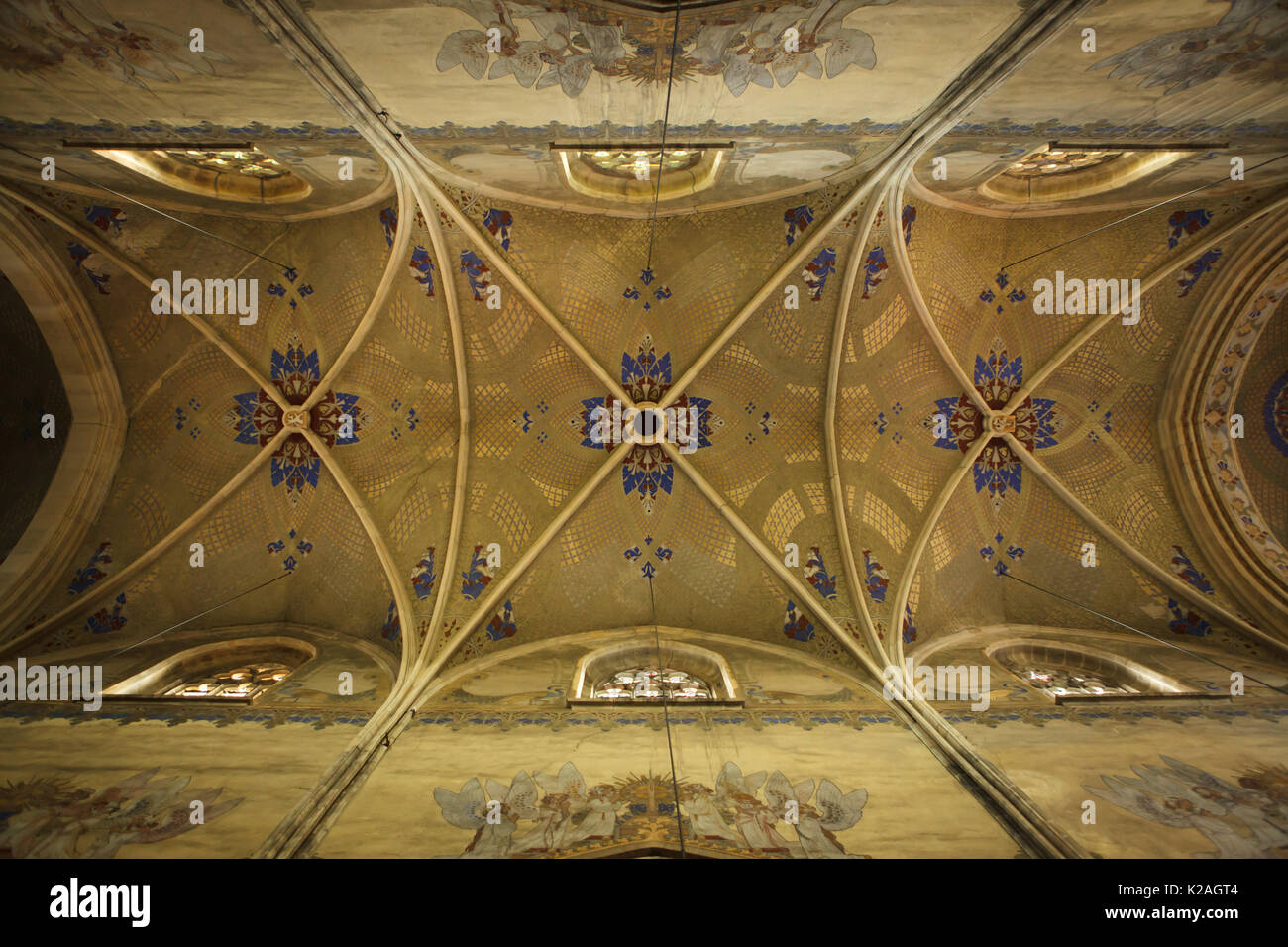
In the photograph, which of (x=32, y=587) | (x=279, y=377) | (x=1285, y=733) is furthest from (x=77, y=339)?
(x=1285, y=733)

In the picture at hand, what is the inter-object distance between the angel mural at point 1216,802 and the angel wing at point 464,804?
222 inches

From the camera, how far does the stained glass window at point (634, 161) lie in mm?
8211

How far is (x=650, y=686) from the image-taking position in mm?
8602

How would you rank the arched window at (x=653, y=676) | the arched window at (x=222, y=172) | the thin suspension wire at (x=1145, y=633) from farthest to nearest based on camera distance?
the arched window at (x=653, y=676) < the arched window at (x=222, y=172) < the thin suspension wire at (x=1145, y=633)

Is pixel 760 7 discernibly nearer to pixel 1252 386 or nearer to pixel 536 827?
pixel 536 827

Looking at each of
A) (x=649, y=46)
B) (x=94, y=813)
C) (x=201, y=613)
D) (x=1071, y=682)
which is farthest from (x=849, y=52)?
(x=201, y=613)

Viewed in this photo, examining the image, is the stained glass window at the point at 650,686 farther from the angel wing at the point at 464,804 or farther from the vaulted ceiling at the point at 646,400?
the angel wing at the point at 464,804

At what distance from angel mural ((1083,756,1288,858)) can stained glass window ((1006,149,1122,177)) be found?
699cm

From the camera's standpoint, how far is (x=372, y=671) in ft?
27.7

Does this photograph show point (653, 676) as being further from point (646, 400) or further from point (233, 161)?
point (233, 161)

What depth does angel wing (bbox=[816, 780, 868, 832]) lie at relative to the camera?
17.9 feet

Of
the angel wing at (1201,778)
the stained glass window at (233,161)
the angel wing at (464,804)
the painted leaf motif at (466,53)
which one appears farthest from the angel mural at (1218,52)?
the stained glass window at (233,161)
